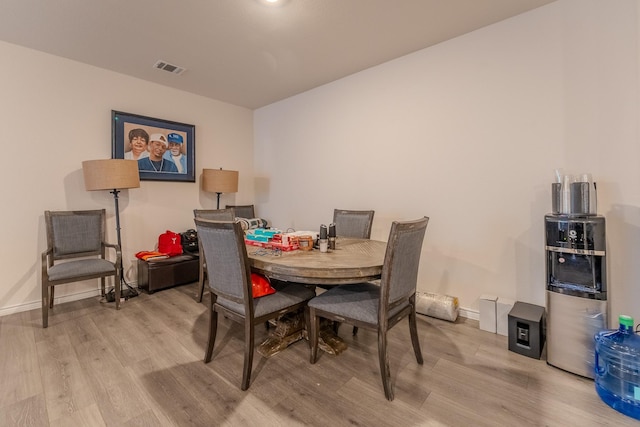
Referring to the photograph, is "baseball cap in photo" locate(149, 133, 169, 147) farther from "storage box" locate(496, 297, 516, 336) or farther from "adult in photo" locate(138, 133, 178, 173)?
"storage box" locate(496, 297, 516, 336)

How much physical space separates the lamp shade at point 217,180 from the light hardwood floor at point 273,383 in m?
2.00

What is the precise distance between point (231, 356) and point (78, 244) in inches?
86.3

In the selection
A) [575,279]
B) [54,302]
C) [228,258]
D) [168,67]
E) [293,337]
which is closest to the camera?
[228,258]

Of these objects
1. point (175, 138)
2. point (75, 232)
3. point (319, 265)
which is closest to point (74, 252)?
A: point (75, 232)

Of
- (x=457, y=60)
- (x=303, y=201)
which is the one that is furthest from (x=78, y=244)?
(x=457, y=60)

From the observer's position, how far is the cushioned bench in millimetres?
3270

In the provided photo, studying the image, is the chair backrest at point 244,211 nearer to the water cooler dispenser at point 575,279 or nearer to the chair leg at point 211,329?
the chair leg at point 211,329

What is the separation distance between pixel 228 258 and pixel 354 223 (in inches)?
62.5

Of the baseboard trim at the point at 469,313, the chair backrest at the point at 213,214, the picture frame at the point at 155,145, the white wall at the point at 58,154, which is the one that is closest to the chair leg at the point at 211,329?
the chair backrest at the point at 213,214

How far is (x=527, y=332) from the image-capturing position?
200cm

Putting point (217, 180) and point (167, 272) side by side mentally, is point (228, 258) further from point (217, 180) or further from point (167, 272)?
point (217, 180)

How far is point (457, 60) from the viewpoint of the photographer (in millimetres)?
2639

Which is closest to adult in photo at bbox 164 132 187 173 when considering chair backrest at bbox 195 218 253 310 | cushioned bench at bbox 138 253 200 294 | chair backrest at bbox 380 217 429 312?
cushioned bench at bbox 138 253 200 294

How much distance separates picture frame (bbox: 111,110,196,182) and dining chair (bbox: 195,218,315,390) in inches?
95.7
